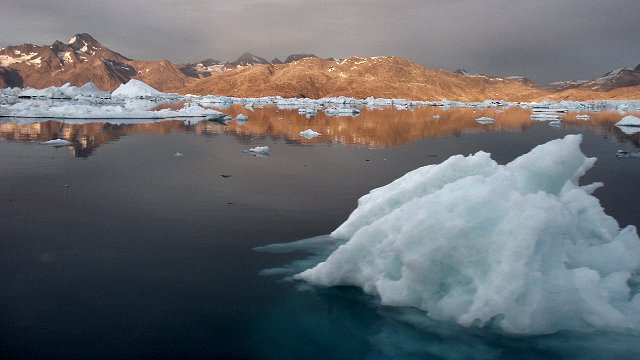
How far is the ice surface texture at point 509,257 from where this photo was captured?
6758 millimetres

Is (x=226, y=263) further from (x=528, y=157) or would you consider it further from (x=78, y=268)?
(x=528, y=157)

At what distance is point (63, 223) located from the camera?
37.1 feet

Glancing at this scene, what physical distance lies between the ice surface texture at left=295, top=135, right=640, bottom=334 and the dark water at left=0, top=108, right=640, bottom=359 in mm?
315

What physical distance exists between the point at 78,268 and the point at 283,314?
3801 millimetres

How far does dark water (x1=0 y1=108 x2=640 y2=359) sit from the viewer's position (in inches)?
253

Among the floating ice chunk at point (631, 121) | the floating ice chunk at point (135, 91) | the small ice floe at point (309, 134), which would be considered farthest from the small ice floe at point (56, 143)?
the floating ice chunk at point (135, 91)

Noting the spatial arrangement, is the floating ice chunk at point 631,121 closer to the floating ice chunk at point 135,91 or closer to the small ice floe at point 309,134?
the small ice floe at point 309,134

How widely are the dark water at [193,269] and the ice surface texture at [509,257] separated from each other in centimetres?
32

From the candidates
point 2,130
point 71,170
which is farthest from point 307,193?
point 2,130

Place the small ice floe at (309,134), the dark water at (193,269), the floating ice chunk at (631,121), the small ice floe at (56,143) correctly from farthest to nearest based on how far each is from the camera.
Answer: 1. the floating ice chunk at (631,121)
2. the small ice floe at (309,134)
3. the small ice floe at (56,143)
4. the dark water at (193,269)

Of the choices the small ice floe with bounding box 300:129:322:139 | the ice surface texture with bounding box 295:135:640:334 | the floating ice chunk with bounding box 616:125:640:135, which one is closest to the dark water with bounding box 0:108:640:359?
the ice surface texture with bounding box 295:135:640:334

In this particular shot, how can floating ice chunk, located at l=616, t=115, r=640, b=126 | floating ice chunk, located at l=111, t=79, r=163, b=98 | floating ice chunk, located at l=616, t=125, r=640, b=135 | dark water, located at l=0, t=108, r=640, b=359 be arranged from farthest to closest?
floating ice chunk, located at l=111, t=79, r=163, b=98 → floating ice chunk, located at l=616, t=115, r=640, b=126 → floating ice chunk, located at l=616, t=125, r=640, b=135 → dark water, located at l=0, t=108, r=640, b=359

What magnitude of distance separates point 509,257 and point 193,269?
200 inches

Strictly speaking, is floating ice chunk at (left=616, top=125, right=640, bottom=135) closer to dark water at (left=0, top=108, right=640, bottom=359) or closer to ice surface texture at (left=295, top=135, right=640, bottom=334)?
dark water at (left=0, top=108, right=640, bottom=359)
